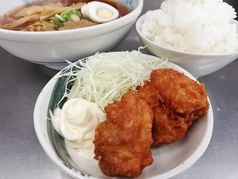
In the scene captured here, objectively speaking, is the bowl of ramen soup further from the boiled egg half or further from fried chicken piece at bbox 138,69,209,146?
fried chicken piece at bbox 138,69,209,146

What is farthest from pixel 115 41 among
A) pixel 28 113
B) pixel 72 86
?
pixel 28 113

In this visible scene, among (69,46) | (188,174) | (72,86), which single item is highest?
(69,46)

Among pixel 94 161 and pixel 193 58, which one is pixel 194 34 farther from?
pixel 94 161

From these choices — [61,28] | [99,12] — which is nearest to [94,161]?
[61,28]

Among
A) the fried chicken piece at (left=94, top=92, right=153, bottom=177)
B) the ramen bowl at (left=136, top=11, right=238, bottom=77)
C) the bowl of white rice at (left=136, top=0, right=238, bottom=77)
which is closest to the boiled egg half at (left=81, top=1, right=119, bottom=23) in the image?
the bowl of white rice at (left=136, top=0, right=238, bottom=77)

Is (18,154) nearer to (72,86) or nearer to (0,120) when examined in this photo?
(0,120)

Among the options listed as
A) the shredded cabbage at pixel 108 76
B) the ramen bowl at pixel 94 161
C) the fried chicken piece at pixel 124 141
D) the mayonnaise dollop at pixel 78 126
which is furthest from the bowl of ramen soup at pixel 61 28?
the fried chicken piece at pixel 124 141
